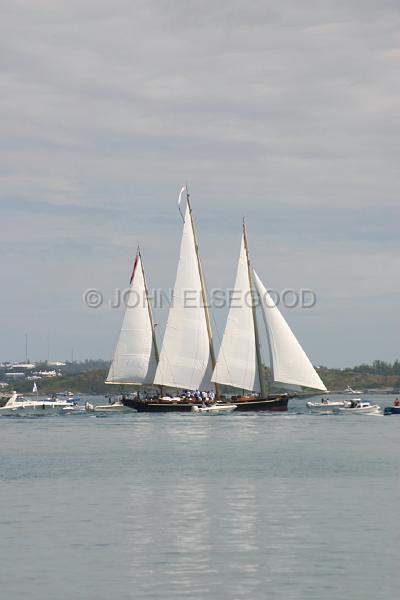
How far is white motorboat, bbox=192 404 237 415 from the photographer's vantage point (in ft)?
465

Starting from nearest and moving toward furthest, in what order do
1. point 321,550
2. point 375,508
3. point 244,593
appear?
point 244,593, point 321,550, point 375,508

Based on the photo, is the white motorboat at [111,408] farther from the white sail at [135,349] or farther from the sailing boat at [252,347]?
the sailing boat at [252,347]

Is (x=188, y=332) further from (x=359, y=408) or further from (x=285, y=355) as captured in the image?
(x=359, y=408)

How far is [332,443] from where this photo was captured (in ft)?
313

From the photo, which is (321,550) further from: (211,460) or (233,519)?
(211,460)

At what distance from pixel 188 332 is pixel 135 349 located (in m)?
7.86

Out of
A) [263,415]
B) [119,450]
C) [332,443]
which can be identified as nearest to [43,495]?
[119,450]

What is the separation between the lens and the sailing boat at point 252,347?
137 m

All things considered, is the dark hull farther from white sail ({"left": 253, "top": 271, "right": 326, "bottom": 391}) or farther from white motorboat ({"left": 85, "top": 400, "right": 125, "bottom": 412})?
white motorboat ({"left": 85, "top": 400, "right": 125, "bottom": 412})

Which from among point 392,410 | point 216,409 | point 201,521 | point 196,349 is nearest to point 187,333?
point 196,349

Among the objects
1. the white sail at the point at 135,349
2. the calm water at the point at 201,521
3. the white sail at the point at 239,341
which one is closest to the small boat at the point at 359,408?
the white sail at the point at 239,341

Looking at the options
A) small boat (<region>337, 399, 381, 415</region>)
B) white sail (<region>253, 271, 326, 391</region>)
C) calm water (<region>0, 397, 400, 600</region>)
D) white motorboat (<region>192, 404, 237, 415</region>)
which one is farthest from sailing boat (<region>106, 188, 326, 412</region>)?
calm water (<region>0, 397, 400, 600</region>)

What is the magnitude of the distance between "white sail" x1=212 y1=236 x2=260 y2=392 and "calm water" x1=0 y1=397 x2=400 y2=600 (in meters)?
43.3

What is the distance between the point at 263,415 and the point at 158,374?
1347cm
